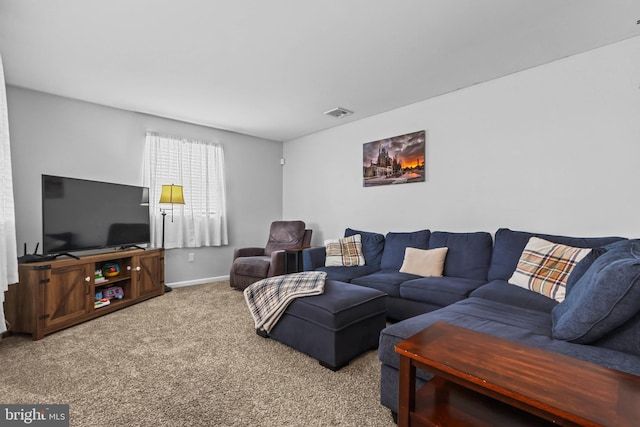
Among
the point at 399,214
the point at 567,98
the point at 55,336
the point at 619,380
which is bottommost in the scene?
the point at 55,336

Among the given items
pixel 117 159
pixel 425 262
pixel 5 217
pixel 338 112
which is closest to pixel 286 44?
pixel 338 112

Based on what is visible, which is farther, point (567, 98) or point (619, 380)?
point (567, 98)

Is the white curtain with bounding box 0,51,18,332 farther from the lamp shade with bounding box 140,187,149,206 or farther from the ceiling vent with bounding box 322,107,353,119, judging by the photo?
the ceiling vent with bounding box 322,107,353,119

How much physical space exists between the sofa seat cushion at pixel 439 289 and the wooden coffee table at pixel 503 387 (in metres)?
1.29

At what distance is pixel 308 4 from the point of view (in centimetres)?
205

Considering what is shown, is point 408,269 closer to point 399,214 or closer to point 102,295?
point 399,214

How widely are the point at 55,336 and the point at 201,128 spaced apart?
319 centimetres

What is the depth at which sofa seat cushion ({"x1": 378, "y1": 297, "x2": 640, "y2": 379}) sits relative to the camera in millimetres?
1230

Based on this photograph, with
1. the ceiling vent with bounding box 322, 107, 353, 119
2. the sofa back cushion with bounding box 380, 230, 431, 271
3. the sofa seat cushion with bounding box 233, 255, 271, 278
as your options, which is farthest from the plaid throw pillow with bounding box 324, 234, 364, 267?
the ceiling vent with bounding box 322, 107, 353, 119

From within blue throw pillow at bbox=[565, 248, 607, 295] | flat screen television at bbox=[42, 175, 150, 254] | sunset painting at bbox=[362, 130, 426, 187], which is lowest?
blue throw pillow at bbox=[565, 248, 607, 295]

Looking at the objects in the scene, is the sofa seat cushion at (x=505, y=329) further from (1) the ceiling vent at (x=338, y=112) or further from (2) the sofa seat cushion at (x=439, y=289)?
(1) the ceiling vent at (x=338, y=112)

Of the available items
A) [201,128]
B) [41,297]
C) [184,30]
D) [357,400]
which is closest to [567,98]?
[357,400]

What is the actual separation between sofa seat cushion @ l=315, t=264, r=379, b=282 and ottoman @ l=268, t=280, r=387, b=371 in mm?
793

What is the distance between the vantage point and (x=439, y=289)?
2631mm
